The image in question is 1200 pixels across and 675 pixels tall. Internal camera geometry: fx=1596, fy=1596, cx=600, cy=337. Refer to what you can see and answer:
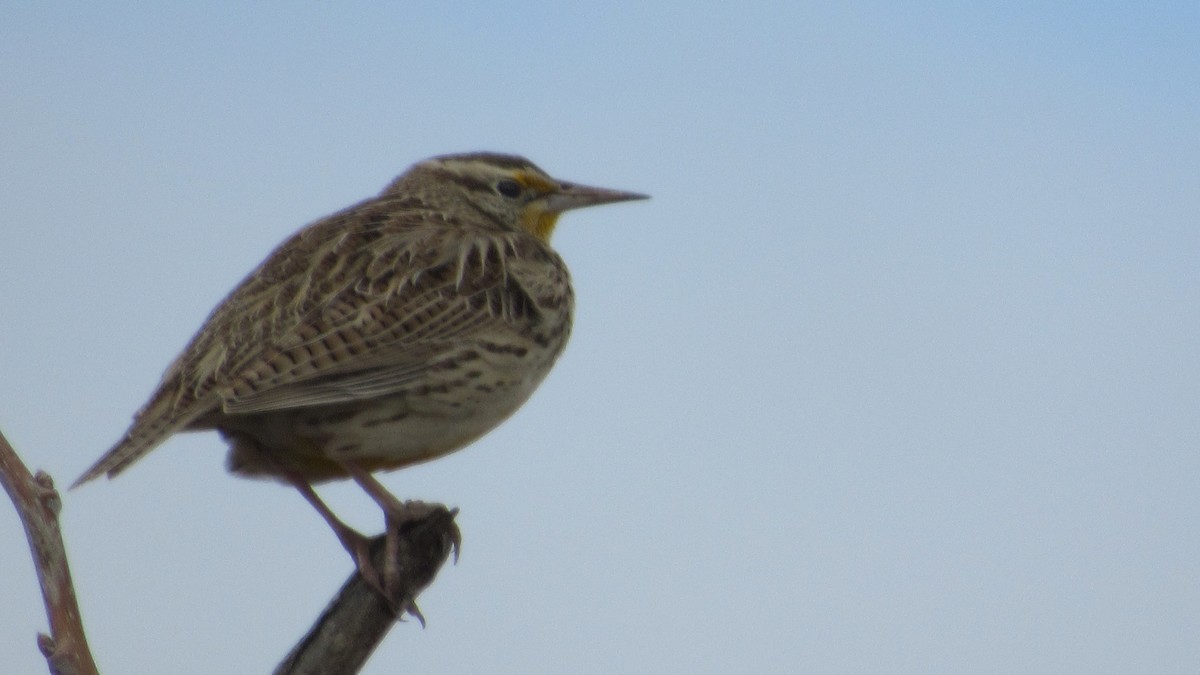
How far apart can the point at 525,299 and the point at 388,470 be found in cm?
64

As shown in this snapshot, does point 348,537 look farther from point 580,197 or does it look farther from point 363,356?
point 580,197

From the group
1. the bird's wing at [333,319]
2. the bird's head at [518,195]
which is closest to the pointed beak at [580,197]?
the bird's head at [518,195]

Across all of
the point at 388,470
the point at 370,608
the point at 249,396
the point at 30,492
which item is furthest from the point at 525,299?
the point at 30,492

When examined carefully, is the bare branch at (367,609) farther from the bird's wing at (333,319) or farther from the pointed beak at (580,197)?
the pointed beak at (580,197)

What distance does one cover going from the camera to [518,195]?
562 centimetres

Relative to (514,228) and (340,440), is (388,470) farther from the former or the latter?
(514,228)

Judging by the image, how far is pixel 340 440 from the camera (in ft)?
13.7

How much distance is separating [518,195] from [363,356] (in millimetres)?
1571

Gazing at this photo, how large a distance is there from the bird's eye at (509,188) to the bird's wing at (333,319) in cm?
54

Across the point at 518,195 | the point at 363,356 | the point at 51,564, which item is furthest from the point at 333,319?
the point at 51,564

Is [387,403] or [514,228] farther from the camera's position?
[514,228]

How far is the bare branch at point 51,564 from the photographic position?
2244 millimetres

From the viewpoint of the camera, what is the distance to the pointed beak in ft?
18.3

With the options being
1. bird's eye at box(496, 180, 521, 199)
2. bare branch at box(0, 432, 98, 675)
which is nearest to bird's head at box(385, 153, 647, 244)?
bird's eye at box(496, 180, 521, 199)
